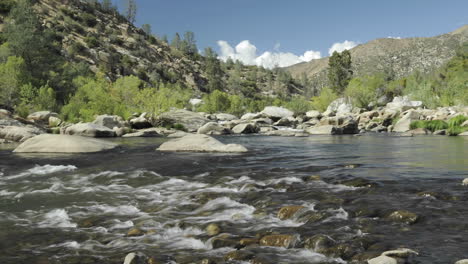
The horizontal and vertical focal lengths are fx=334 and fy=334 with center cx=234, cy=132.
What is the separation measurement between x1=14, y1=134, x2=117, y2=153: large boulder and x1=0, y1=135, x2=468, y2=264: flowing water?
6.65 metres

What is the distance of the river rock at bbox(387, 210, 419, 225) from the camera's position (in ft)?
20.9

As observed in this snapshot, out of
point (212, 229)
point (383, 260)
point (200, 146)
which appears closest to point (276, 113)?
point (200, 146)

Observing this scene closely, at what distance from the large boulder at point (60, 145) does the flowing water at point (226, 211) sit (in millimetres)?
6650

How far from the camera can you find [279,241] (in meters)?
5.66

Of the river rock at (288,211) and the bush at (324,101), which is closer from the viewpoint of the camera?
the river rock at (288,211)

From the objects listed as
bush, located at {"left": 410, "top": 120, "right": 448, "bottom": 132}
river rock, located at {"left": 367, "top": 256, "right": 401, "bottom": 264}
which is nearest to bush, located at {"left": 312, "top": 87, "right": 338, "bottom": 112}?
bush, located at {"left": 410, "top": 120, "right": 448, "bottom": 132}

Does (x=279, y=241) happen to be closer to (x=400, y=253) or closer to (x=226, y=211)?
(x=400, y=253)

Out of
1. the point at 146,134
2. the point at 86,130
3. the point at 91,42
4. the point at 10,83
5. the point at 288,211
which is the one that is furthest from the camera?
the point at 91,42

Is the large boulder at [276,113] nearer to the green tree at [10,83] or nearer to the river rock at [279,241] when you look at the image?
the green tree at [10,83]

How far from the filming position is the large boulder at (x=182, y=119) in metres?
48.8

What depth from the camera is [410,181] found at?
10.1m

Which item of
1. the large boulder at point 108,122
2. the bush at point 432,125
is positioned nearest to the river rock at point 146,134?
the large boulder at point 108,122

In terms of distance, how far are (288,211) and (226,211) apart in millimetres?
1441

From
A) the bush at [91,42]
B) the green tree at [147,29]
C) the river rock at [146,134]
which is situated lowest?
the river rock at [146,134]
